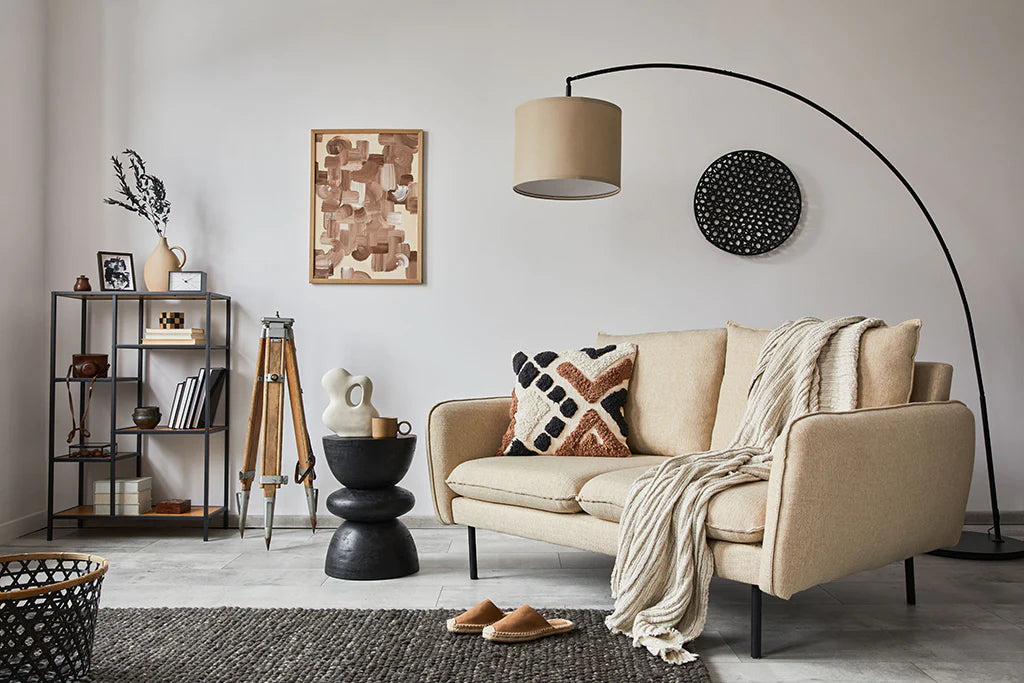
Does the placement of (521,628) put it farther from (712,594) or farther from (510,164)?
(510,164)

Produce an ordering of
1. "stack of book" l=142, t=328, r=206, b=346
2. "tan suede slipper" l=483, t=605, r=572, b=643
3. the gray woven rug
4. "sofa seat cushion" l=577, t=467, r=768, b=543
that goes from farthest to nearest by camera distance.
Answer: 1. "stack of book" l=142, t=328, r=206, b=346
2. "tan suede slipper" l=483, t=605, r=572, b=643
3. "sofa seat cushion" l=577, t=467, r=768, b=543
4. the gray woven rug

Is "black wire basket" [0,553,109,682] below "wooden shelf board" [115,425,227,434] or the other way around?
below

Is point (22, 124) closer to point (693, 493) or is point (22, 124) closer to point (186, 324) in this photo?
point (186, 324)

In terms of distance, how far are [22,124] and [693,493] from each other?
3.37 m

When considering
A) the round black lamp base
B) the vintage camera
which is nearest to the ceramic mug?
the vintage camera

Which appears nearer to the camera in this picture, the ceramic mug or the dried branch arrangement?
the ceramic mug

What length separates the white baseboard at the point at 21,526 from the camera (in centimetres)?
358

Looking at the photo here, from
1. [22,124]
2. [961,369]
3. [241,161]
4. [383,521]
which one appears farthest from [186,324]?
[961,369]

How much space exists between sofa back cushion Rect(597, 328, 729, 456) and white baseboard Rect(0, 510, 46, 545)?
2647mm

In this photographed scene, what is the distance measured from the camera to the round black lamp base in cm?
325

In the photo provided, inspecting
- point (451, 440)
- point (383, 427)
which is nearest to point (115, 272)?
point (383, 427)

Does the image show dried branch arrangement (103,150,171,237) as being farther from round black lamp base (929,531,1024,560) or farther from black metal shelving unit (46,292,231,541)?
round black lamp base (929,531,1024,560)

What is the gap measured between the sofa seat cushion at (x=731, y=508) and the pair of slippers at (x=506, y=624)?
348 millimetres

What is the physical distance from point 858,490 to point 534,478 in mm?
957
